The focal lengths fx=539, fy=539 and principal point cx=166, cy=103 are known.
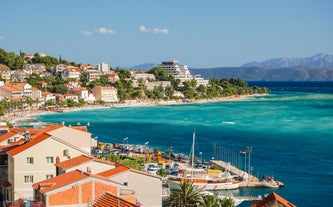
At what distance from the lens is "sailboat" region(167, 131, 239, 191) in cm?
2914

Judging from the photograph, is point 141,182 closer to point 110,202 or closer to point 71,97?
point 110,202

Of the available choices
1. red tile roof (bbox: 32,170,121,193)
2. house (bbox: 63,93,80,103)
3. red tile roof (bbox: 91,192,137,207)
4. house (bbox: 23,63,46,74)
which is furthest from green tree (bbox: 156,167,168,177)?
house (bbox: 23,63,46,74)

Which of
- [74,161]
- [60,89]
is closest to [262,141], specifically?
[74,161]

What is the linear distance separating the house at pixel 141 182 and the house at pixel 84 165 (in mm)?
495

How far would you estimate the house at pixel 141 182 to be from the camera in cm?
1544

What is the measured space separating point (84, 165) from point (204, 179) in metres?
14.9

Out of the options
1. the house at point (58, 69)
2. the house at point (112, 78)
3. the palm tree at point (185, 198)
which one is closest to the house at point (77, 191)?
the palm tree at point (185, 198)

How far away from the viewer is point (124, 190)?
12.4m

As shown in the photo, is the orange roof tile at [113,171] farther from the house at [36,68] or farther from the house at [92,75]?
the house at [92,75]

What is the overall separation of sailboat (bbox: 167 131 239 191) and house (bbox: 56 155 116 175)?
42.6ft

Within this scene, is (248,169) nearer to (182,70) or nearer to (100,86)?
(100,86)

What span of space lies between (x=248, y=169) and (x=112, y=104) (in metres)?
74.5

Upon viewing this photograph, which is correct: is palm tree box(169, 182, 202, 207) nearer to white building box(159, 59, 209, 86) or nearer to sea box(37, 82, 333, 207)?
sea box(37, 82, 333, 207)

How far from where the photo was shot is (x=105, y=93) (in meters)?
110
